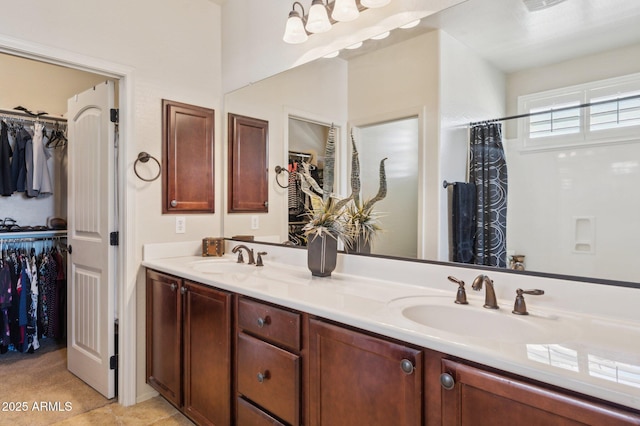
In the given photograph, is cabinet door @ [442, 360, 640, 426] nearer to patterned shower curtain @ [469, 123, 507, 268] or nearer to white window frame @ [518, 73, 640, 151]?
patterned shower curtain @ [469, 123, 507, 268]

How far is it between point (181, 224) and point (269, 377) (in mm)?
1390

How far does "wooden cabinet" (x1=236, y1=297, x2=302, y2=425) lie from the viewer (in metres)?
1.35

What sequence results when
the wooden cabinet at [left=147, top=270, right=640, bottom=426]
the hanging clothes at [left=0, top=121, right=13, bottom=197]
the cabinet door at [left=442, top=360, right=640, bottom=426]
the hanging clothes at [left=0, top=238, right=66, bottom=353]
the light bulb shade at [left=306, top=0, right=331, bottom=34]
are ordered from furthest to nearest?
the hanging clothes at [left=0, top=121, right=13, bottom=197] < the hanging clothes at [left=0, top=238, right=66, bottom=353] < the light bulb shade at [left=306, top=0, right=331, bottom=34] < the wooden cabinet at [left=147, top=270, right=640, bottom=426] < the cabinet door at [left=442, top=360, right=640, bottom=426]

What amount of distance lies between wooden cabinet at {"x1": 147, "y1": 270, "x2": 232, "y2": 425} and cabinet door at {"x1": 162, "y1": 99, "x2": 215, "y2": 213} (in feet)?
1.77

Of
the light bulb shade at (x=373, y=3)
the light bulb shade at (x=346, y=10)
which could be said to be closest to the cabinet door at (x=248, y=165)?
the light bulb shade at (x=346, y=10)

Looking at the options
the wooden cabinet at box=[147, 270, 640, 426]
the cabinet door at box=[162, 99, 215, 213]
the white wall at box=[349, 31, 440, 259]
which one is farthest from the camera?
the cabinet door at box=[162, 99, 215, 213]

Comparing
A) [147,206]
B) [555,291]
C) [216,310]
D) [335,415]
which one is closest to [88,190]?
[147,206]

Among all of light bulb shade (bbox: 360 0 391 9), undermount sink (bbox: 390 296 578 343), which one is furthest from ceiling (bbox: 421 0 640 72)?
undermount sink (bbox: 390 296 578 343)

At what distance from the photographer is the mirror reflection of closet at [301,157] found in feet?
6.66

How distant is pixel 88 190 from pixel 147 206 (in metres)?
0.52

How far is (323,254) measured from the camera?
1.77 meters

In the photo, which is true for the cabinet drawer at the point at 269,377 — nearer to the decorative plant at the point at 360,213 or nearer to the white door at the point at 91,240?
the decorative plant at the point at 360,213

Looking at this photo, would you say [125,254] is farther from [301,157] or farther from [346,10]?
[346,10]

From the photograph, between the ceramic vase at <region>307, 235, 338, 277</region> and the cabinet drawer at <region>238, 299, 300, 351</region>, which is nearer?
the cabinet drawer at <region>238, 299, 300, 351</region>
